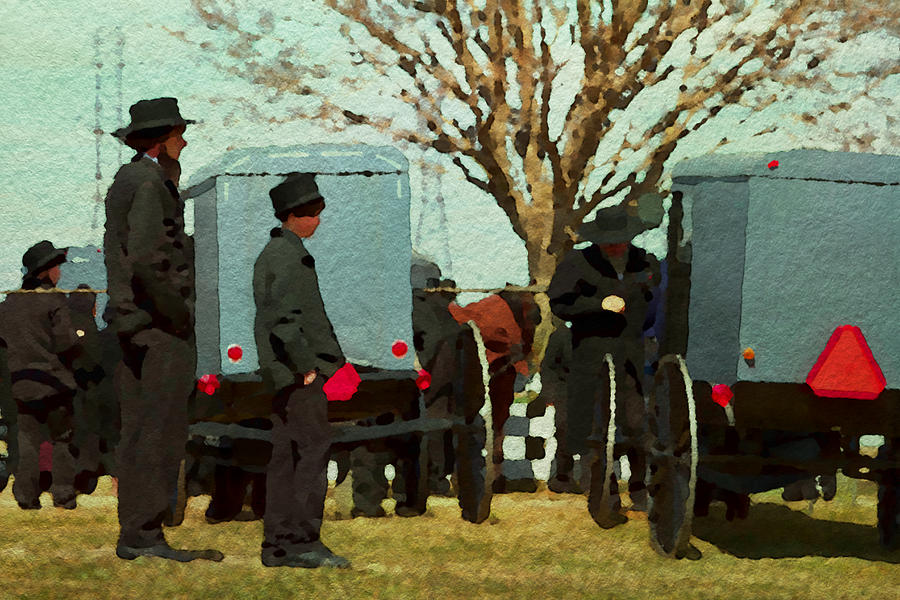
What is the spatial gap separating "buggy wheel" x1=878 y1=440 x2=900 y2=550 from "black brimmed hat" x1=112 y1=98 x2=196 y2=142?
460cm

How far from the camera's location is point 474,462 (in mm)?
8320

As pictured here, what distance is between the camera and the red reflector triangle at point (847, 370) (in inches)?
289

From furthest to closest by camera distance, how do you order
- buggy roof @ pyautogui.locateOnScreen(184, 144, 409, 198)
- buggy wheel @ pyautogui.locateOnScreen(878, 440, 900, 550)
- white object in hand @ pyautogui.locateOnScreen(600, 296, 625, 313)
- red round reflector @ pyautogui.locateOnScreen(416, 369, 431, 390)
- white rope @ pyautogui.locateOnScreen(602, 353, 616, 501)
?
red round reflector @ pyautogui.locateOnScreen(416, 369, 431, 390) < buggy roof @ pyautogui.locateOnScreen(184, 144, 409, 198) < white object in hand @ pyautogui.locateOnScreen(600, 296, 625, 313) < white rope @ pyautogui.locateOnScreen(602, 353, 616, 501) < buggy wheel @ pyautogui.locateOnScreen(878, 440, 900, 550)

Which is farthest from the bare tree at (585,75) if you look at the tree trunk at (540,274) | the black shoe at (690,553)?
the black shoe at (690,553)

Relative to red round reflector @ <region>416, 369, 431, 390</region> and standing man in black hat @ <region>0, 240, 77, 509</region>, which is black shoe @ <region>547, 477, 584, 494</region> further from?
standing man in black hat @ <region>0, 240, 77, 509</region>

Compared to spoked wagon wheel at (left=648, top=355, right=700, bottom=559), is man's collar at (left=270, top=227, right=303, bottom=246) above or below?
above

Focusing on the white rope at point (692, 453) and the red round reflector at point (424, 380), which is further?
the red round reflector at point (424, 380)

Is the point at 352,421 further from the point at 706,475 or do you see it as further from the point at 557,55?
the point at 557,55

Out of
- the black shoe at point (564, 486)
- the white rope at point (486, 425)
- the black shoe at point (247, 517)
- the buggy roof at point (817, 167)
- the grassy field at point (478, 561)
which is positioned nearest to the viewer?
the grassy field at point (478, 561)

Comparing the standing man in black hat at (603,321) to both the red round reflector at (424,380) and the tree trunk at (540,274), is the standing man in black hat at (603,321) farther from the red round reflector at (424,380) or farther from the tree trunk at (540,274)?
the tree trunk at (540,274)

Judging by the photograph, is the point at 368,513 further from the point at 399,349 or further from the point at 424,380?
the point at 399,349

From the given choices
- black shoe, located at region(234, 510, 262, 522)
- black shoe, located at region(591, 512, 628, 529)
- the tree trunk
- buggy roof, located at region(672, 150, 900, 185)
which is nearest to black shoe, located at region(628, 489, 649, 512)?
black shoe, located at region(591, 512, 628, 529)

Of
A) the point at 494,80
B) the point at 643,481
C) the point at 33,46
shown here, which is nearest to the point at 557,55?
the point at 494,80

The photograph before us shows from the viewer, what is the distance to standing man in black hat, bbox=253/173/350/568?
263 inches
